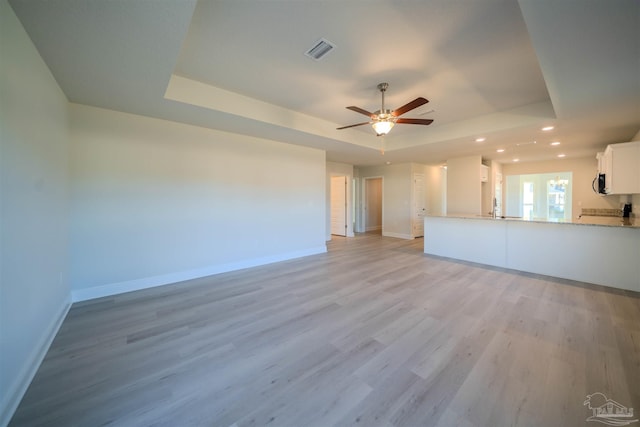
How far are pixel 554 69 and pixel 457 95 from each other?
131 cm

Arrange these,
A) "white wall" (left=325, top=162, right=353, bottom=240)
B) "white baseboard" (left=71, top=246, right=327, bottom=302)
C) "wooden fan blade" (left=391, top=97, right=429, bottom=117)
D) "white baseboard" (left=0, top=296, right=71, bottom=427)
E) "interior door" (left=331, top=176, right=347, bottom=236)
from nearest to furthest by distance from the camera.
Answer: "white baseboard" (left=0, top=296, right=71, bottom=427) < "wooden fan blade" (left=391, top=97, right=429, bottom=117) < "white baseboard" (left=71, top=246, right=327, bottom=302) < "white wall" (left=325, top=162, right=353, bottom=240) < "interior door" (left=331, top=176, right=347, bottom=236)

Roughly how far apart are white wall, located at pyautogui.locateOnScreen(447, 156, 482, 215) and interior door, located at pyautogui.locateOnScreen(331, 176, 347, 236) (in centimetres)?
326

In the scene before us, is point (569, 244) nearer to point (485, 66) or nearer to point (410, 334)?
point (485, 66)

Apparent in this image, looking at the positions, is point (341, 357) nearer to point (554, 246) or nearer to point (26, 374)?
point (26, 374)

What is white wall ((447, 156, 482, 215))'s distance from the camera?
636 centimetres

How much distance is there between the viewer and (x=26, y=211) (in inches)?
74.2

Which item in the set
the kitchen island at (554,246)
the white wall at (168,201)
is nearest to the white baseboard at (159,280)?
the white wall at (168,201)

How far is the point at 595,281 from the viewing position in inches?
145

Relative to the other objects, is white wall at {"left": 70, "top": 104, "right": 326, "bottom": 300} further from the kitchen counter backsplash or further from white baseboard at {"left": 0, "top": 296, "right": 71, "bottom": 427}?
the kitchen counter backsplash

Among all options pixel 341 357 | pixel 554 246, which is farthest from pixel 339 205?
pixel 341 357

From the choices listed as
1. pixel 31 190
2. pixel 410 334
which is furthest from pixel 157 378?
pixel 410 334

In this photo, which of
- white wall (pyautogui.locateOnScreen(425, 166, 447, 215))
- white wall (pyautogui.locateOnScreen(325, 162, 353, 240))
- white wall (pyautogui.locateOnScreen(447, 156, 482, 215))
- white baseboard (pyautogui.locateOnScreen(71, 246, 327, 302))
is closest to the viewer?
white baseboard (pyautogui.locateOnScreen(71, 246, 327, 302))

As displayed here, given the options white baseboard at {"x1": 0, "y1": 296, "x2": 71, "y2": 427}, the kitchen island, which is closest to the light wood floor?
white baseboard at {"x1": 0, "y1": 296, "x2": 71, "y2": 427}

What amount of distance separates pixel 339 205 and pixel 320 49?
6.27 m
